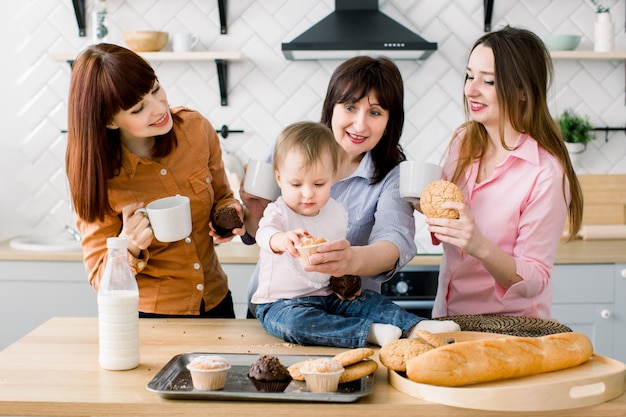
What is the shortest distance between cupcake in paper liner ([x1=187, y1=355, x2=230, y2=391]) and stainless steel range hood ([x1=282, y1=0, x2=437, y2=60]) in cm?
228

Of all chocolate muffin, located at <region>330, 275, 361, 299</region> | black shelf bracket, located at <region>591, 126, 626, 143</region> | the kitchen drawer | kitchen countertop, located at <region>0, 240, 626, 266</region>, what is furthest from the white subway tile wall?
chocolate muffin, located at <region>330, 275, 361, 299</region>

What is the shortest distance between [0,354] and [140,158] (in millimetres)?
595

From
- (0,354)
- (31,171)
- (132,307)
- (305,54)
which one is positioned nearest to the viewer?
(132,307)

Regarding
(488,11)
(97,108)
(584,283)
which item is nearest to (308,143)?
(97,108)

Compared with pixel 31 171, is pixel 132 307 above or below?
below

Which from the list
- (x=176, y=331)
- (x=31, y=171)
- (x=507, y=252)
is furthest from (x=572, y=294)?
(x=31, y=171)

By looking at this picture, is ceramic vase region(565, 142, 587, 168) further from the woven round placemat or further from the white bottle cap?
the white bottle cap

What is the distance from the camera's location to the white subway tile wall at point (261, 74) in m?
3.80

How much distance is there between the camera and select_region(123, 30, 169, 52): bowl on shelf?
3635 mm

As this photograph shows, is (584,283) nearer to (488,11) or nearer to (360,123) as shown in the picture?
(488,11)

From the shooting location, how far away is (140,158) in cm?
195

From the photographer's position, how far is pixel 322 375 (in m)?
1.35

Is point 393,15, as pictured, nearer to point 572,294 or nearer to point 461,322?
point 572,294

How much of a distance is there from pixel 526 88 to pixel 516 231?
1.24 ft
